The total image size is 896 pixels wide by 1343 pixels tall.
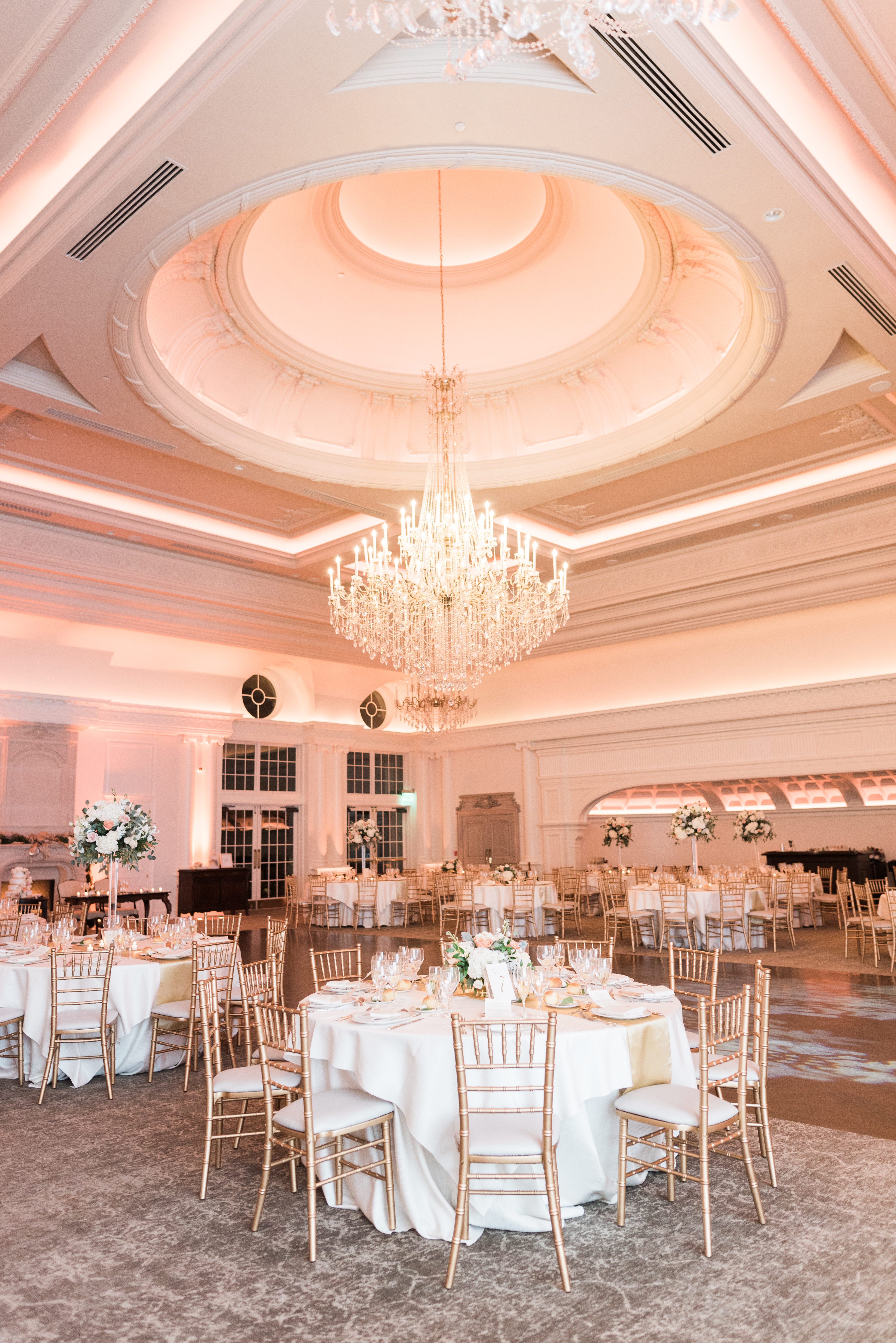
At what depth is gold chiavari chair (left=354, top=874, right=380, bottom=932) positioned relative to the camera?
15.6 meters

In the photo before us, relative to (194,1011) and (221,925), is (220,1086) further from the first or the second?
(221,925)

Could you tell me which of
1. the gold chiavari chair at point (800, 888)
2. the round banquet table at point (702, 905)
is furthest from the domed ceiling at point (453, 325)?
the gold chiavari chair at point (800, 888)

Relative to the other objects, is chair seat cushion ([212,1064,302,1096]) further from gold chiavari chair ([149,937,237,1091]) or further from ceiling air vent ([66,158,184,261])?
ceiling air vent ([66,158,184,261])

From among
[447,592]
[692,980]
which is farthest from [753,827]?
[692,980]

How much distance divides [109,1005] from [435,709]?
6.80 metres

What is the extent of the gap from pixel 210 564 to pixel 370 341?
5.36 meters

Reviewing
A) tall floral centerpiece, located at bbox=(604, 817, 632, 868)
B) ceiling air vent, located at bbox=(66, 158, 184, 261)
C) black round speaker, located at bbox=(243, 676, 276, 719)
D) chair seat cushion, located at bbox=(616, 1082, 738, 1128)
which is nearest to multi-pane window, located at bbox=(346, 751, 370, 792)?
black round speaker, located at bbox=(243, 676, 276, 719)

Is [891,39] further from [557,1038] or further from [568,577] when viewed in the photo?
[568,577]

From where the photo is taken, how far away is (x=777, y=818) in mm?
18281

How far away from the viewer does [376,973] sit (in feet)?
15.9

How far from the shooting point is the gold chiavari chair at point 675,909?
38.2ft

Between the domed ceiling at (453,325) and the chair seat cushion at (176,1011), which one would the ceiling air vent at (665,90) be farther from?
the chair seat cushion at (176,1011)

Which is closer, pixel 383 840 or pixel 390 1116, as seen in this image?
pixel 390 1116

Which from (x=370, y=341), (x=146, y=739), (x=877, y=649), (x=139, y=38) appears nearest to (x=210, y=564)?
(x=146, y=739)
